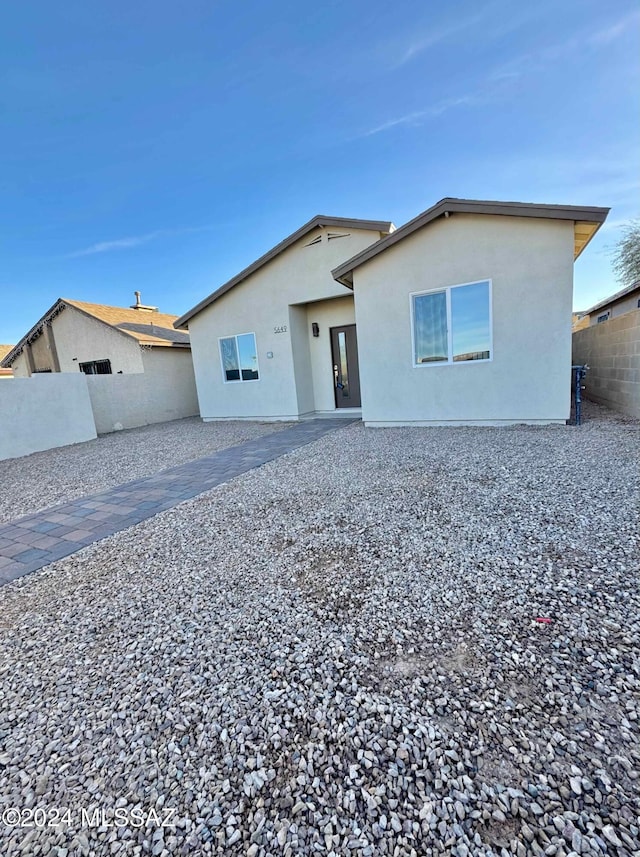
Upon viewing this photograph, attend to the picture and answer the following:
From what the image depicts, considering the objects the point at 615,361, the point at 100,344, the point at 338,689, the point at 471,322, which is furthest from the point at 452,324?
the point at 100,344

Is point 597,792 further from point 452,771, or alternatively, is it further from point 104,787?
point 104,787

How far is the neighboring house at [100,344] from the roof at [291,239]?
281 centimetres

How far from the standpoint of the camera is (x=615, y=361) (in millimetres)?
8227

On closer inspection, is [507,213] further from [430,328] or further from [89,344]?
[89,344]

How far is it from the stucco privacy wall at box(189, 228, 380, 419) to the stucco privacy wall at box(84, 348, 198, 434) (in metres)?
2.54

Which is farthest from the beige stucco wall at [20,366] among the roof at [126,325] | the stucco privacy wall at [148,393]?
the stucco privacy wall at [148,393]

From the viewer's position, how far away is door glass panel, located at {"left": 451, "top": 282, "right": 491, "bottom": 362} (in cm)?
741

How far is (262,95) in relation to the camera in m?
9.77

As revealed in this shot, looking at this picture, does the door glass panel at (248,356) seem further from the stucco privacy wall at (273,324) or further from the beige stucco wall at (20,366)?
the beige stucco wall at (20,366)

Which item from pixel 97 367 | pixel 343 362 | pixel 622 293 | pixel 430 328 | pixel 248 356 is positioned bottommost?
pixel 343 362

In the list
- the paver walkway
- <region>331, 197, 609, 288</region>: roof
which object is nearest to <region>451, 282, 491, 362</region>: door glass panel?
<region>331, 197, 609, 288</region>: roof

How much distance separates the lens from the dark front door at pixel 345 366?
1116 cm

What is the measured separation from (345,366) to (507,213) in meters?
5.75

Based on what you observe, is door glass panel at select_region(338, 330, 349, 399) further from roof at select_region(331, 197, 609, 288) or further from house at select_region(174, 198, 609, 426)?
roof at select_region(331, 197, 609, 288)
